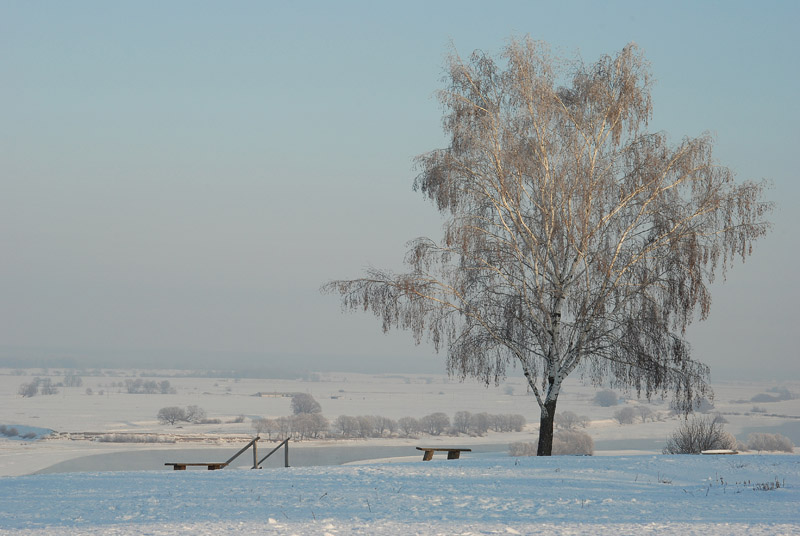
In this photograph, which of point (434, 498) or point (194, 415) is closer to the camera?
point (434, 498)

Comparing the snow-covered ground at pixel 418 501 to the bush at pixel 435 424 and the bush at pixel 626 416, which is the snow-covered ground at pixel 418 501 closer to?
the bush at pixel 435 424

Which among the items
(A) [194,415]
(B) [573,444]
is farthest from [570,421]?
(A) [194,415]

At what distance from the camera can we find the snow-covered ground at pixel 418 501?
10078mm

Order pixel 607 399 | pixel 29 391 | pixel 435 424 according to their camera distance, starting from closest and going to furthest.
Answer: pixel 435 424 < pixel 29 391 < pixel 607 399

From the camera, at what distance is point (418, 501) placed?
39.9 ft

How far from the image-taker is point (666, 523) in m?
10.3

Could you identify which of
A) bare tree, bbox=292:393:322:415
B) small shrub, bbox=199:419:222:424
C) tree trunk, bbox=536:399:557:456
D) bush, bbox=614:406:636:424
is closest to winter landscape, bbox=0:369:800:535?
tree trunk, bbox=536:399:557:456

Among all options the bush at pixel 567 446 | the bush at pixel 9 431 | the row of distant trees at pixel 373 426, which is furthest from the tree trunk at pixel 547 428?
the bush at pixel 9 431

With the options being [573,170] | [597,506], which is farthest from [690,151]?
[597,506]

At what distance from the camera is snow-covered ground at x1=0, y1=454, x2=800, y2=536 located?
10078 millimetres

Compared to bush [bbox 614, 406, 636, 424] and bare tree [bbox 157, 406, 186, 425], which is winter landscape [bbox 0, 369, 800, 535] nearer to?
bare tree [bbox 157, 406, 186, 425]

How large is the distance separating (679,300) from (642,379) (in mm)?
2366

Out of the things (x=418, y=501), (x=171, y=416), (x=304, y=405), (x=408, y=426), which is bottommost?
(x=171, y=416)

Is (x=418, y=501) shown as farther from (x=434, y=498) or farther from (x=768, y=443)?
(x=768, y=443)
